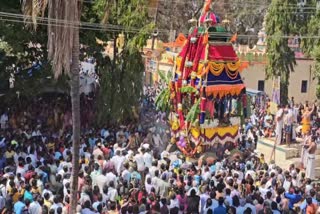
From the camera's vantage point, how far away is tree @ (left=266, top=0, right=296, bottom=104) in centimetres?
2931

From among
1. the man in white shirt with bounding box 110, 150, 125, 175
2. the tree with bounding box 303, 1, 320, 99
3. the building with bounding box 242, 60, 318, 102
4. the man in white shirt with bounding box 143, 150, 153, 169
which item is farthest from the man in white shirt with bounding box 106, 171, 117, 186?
the building with bounding box 242, 60, 318, 102

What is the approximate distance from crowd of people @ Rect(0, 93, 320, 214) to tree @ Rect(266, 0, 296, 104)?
598 inches

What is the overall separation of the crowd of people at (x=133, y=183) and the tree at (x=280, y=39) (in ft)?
49.8

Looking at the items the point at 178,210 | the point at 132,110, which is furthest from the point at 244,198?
the point at 132,110

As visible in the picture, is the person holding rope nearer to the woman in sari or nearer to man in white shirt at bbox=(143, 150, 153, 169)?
the woman in sari

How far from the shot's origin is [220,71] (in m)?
17.1

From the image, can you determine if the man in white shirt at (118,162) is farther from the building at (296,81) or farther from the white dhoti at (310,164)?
the building at (296,81)

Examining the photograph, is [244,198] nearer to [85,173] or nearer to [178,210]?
[178,210]

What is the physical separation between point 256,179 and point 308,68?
2171 centimetres

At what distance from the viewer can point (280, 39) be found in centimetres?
2931

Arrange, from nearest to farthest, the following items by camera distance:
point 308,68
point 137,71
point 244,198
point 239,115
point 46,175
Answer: point 244,198 < point 46,175 < point 239,115 < point 137,71 < point 308,68

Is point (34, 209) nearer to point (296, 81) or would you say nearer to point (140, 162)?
point (140, 162)

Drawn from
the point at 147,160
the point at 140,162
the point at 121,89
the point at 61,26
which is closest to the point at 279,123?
the point at 121,89

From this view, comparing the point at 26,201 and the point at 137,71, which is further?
the point at 137,71
